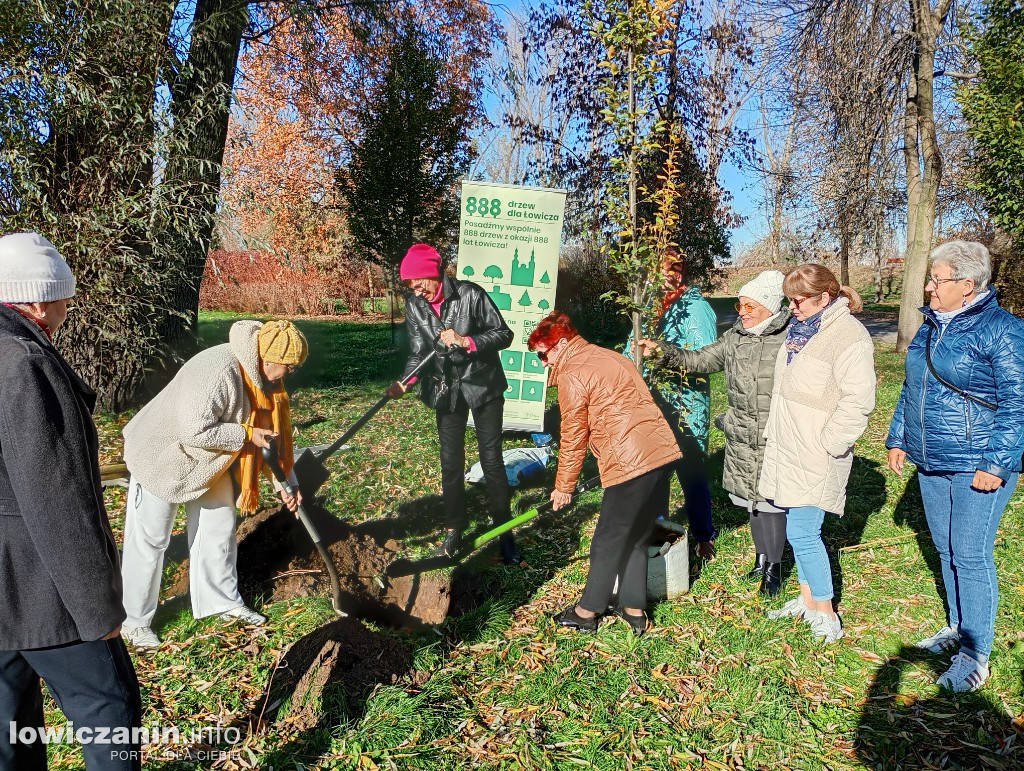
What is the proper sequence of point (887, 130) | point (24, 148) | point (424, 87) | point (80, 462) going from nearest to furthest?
point (80, 462)
point (24, 148)
point (887, 130)
point (424, 87)

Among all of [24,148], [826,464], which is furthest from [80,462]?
[24,148]

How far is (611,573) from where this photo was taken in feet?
11.8

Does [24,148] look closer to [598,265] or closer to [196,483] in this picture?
[196,483]

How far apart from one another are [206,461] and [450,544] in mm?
1939

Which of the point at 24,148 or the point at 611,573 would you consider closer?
the point at 611,573

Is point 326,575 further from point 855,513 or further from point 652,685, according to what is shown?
point 855,513

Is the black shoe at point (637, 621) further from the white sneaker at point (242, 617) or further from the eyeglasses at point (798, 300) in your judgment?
the white sneaker at point (242, 617)

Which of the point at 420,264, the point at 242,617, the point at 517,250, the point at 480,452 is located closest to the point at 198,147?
the point at 517,250

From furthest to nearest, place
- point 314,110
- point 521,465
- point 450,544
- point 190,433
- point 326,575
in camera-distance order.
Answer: point 314,110
point 521,465
point 450,544
point 326,575
point 190,433

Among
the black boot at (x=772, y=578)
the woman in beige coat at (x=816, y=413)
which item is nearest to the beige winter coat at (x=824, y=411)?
the woman in beige coat at (x=816, y=413)

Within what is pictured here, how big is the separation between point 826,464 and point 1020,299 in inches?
522

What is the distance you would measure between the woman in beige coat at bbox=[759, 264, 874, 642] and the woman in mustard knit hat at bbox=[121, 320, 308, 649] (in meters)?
2.54

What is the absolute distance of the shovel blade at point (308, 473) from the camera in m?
4.43

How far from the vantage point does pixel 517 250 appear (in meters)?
7.78
